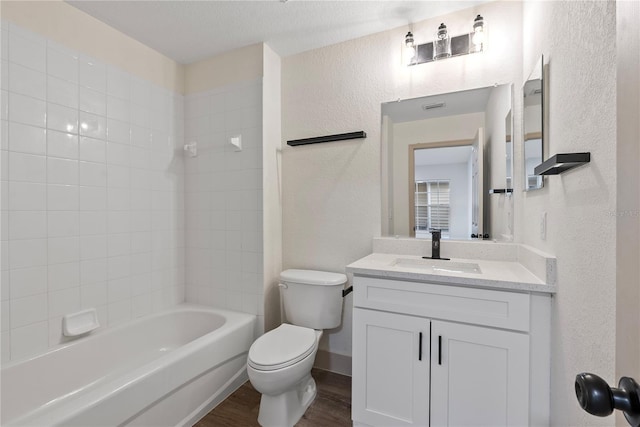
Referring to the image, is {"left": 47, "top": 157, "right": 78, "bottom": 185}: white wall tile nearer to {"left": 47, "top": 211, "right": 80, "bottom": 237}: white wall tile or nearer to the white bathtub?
{"left": 47, "top": 211, "right": 80, "bottom": 237}: white wall tile

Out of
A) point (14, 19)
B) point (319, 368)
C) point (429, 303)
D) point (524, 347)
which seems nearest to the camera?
point (524, 347)

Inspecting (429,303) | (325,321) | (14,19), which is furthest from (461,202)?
(14,19)

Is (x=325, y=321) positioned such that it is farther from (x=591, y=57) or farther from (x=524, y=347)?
(x=591, y=57)

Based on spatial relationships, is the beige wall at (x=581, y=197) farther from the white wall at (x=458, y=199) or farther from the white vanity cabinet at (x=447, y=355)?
the white wall at (x=458, y=199)

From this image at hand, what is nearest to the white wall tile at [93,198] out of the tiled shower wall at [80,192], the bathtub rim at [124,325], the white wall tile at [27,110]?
the tiled shower wall at [80,192]

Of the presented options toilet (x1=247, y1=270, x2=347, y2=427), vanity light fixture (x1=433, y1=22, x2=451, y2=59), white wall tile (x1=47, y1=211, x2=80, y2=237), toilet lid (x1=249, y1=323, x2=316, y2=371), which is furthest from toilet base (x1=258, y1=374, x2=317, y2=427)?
vanity light fixture (x1=433, y1=22, x2=451, y2=59)

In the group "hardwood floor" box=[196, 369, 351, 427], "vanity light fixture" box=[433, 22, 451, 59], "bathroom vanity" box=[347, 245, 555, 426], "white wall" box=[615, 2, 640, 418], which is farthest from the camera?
"vanity light fixture" box=[433, 22, 451, 59]

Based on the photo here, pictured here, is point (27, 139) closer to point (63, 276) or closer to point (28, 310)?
point (63, 276)

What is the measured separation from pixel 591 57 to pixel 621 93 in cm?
65

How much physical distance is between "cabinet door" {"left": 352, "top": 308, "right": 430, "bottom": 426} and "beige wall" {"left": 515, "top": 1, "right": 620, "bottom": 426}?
0.52m

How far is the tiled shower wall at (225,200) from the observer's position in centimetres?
218

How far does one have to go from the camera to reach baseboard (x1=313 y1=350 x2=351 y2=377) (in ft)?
7.02

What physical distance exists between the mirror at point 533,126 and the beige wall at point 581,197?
0.23 ft

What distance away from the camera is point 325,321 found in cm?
198
